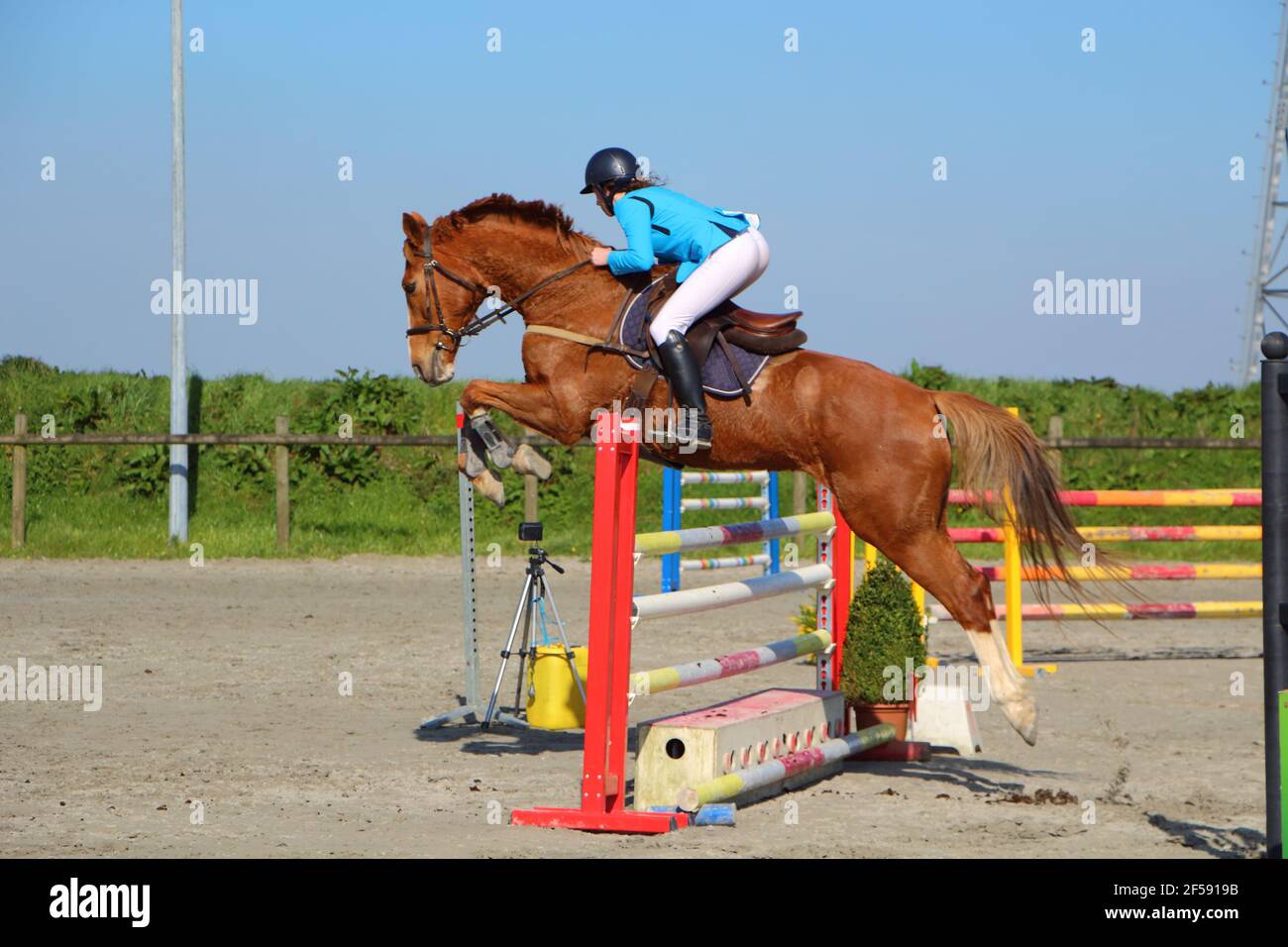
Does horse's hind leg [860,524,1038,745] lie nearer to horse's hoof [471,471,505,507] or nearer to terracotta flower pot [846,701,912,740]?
terracotta flower pot [846,701,912,740]

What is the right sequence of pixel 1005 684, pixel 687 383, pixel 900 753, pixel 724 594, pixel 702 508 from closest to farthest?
pixel 687 383 → pixel 1005 684 → pixel 724 594 → pixel 900 753 → pixel 702 508

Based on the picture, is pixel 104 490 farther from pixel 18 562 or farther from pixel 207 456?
pixel 18 562

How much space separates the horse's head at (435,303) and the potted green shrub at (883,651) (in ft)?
7.28

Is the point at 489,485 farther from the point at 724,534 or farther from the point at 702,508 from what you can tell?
the point at 702,508

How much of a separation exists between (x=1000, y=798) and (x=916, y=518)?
1.22 metres

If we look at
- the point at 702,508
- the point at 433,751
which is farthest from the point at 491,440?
the point at 702,508

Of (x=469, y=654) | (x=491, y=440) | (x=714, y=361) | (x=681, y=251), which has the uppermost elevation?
(x=681, y=251)

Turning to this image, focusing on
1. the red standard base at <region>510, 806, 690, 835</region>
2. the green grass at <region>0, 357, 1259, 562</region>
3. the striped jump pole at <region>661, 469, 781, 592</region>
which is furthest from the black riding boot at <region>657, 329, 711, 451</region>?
the green grass at <region>0, 357, 1259, 562</region>

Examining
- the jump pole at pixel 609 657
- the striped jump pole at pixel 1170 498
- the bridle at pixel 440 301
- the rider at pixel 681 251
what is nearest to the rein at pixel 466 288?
the bridle at pixel 440 301

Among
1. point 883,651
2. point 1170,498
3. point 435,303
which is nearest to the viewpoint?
point 435,303

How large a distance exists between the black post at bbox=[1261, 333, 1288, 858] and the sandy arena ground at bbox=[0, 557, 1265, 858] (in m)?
0.57

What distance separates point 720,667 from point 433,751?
1.70 meters

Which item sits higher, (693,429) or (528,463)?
(693,429)

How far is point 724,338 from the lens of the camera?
5289 millimetres
